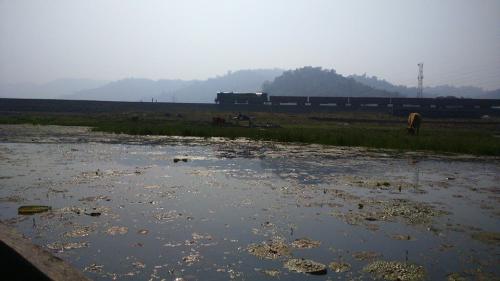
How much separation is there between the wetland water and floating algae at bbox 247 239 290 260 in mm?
34

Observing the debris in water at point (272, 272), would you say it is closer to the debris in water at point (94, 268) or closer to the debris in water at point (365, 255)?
the debris in water at point (365, 255)

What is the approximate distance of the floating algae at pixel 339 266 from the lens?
631 centimetres

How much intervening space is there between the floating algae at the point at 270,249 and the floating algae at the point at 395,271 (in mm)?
Answer: 1410

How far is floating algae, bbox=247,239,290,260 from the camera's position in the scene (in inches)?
270

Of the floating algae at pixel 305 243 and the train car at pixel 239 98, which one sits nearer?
the floating algae at pixel 305 243

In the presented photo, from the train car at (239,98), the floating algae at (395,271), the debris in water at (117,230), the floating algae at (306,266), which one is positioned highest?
the train car at (239,98)

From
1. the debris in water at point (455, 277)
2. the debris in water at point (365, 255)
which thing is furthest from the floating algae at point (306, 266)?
the debris in water at point (455, 277)

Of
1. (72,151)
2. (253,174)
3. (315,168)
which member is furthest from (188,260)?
(72,151)

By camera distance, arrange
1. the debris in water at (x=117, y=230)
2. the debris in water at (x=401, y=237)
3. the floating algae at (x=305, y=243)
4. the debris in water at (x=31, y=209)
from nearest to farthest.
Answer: the floating algae at (x=305, y=243) < the debris in water at (x=117, y=230) < the debris in water at (x=401, y=237) < the debris in water at (x=31, y=209)

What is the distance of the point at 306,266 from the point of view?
6.39 m

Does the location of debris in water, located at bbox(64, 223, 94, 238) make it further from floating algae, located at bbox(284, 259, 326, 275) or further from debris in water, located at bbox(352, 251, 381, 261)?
debris in water, located at bbox(352, 251, 381, 261)

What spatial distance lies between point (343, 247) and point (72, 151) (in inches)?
641

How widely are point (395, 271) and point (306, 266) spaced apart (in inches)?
55.2

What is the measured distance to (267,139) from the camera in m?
27.2
